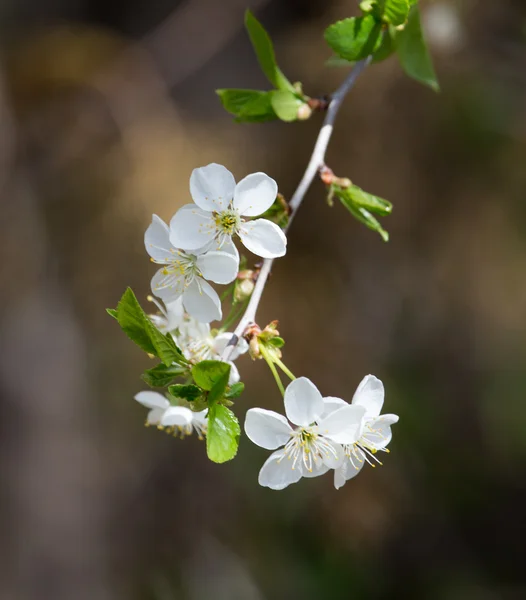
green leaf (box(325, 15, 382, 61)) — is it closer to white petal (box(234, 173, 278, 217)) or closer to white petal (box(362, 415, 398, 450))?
white petal (box(234, 173, 278, 217))

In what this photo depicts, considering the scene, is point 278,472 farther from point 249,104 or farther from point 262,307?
point 262,307

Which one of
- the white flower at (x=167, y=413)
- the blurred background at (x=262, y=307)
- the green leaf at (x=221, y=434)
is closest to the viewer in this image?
the green leaf at (x=221, y=434)

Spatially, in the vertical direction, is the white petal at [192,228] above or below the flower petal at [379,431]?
above

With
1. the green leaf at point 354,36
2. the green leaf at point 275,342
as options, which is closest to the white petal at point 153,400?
the green leaf at point 275,342

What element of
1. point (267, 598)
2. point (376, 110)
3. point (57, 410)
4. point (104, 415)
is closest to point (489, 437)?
point (267, 598)

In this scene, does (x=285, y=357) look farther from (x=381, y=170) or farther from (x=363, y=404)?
(x=363, y=404)

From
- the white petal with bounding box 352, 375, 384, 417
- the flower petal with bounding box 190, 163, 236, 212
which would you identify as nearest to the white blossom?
the white petal with bounding box 352, 375, 384, 417

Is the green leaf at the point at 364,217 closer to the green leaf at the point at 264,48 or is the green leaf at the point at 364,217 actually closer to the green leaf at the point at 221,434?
the green leaf at the point at 264,48
